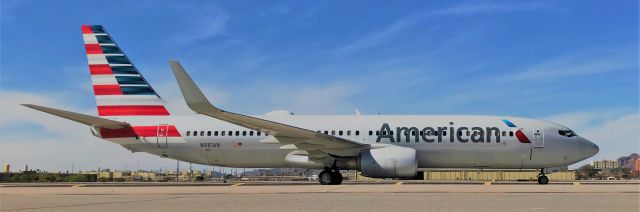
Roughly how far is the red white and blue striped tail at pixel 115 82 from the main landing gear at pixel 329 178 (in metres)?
7.46

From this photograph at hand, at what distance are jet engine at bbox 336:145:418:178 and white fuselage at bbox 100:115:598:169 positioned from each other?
143 centimetres

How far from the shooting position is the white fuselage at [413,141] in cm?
2295

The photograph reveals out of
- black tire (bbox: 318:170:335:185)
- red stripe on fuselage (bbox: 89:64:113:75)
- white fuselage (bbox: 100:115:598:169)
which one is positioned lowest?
black tire (bbox: 318:170:335:185)

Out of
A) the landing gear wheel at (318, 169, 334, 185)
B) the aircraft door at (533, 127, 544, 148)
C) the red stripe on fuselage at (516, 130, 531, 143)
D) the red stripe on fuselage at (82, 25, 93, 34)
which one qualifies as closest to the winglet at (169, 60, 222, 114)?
the landing gear wheel at (318, 169, 334, 185)

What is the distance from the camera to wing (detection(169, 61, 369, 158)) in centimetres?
1844

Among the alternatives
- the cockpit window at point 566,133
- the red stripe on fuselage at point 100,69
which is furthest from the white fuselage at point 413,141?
the red stripe on fuselage at point 100,69

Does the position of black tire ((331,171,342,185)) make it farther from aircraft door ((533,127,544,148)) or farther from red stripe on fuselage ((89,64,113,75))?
red stripe on fuselage ((89,64,113,75))

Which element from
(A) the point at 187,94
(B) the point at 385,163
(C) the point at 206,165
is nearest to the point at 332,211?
(A) the point at 187,94

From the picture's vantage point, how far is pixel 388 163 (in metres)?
21.1

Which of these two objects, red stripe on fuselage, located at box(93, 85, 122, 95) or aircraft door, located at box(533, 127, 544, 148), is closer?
aircraft door, located at box(533, 127, 544, 148)

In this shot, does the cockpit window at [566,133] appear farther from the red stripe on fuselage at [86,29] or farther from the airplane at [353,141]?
the red stripe on fuselage at [86,29]

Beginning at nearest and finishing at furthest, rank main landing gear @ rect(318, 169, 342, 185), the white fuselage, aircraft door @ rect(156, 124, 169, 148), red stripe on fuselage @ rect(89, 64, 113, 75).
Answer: main landing gear @ rect(318, 169, 342, 185), the white fuselage, aircraft door @ rect(156, 124, 169, 148), red stripe on fuselage @ rect(89, 64, 113, 75)

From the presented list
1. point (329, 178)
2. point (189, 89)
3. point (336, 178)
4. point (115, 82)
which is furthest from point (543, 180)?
point (115, 82)

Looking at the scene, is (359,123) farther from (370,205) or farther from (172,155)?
(370,205)
